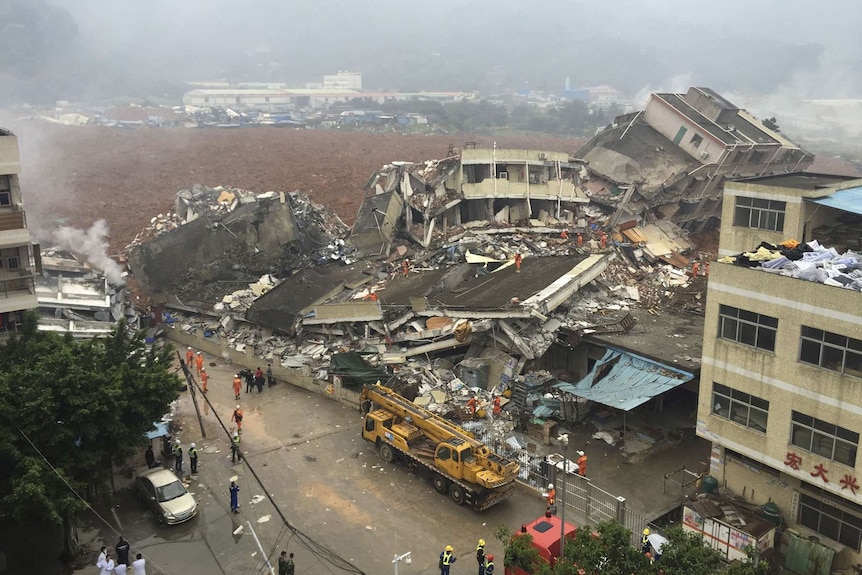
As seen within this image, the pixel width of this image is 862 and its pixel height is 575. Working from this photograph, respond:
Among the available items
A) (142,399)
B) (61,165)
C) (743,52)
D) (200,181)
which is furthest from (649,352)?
(743,52)

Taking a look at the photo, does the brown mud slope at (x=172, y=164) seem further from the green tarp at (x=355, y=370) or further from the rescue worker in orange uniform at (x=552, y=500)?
the rescue worker in orange uniform at (x=552, y=500)

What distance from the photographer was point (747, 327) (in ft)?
45.3

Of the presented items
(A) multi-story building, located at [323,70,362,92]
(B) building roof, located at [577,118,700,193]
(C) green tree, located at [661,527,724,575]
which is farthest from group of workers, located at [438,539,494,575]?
(A) multi-story building, located at [323,70,362,92]

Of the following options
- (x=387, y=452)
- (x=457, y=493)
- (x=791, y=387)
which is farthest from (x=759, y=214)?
(x=387, y=452)

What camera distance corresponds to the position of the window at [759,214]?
1744cm

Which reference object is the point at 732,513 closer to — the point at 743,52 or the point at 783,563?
the point at 783,563

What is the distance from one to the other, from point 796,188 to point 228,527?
1520 centimetres

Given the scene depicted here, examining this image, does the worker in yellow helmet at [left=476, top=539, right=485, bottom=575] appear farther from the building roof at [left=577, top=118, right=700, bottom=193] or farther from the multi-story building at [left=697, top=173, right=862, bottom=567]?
the building roof at [left=577, top=118, right=700, bottom=193]

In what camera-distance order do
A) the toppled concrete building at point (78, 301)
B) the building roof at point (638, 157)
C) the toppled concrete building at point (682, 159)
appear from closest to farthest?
the toppled concrete building at point (78, 301) → the toppled concrete building at point (682, 159) → the building roof at point (638, 157)

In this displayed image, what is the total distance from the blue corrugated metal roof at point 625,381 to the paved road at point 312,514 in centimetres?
338

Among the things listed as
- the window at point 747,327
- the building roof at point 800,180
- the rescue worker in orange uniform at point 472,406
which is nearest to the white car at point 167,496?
the rescue worker in orange uniform at point 472,406

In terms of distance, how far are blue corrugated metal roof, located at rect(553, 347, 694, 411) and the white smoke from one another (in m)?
20.6

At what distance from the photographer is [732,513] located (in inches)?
545

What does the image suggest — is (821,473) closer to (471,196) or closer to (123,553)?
(123,553)
